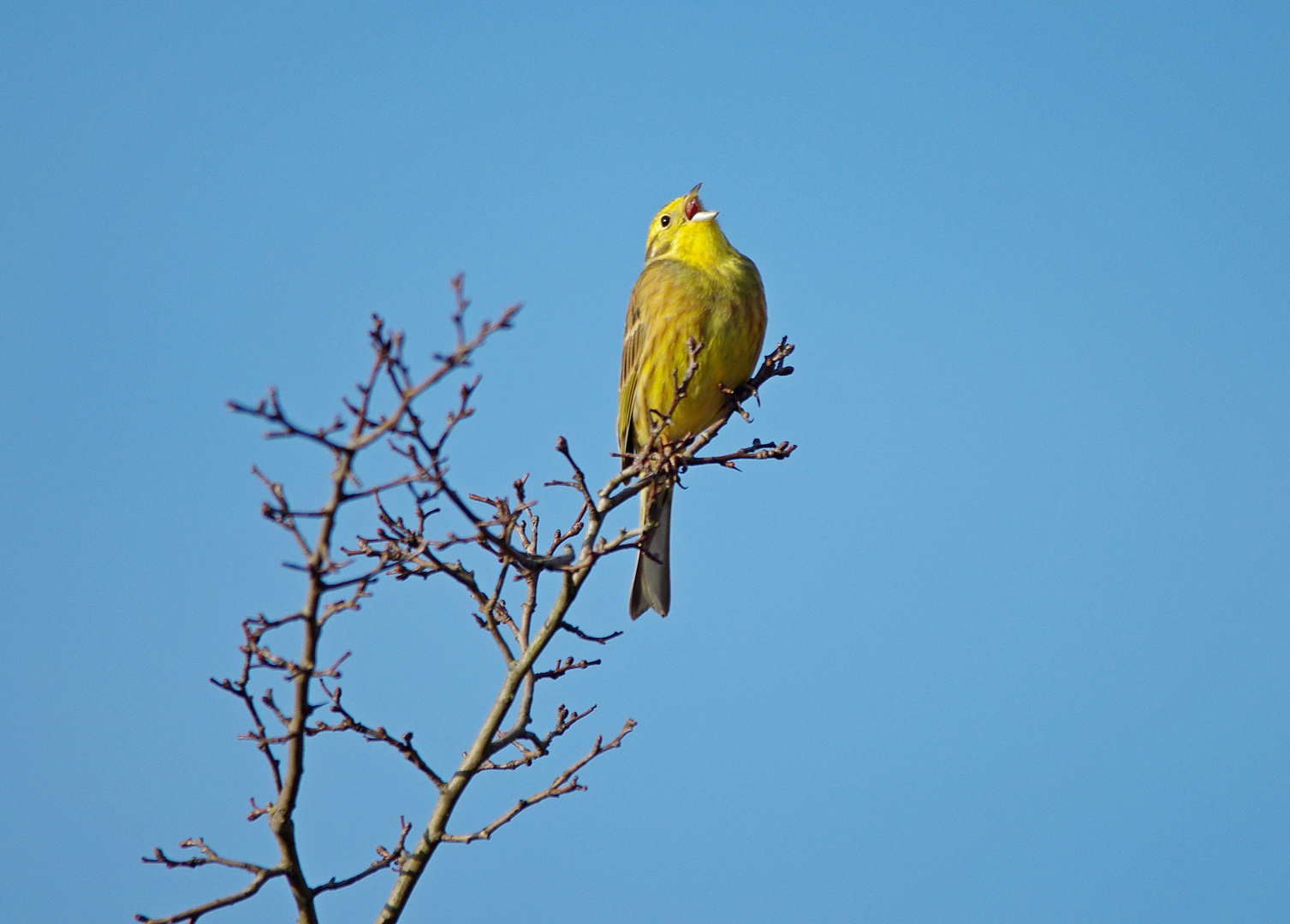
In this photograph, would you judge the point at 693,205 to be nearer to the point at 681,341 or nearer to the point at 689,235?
the point at 689,235

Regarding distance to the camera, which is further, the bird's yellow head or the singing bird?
the bird's yellow head

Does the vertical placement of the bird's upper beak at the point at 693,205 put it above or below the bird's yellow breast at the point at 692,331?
above

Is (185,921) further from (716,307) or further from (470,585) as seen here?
(716,307)

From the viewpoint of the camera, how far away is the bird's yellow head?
6.53m

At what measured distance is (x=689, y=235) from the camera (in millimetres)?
6688

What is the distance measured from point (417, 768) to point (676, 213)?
14.0ft

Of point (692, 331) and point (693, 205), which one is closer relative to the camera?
point (692, 331)

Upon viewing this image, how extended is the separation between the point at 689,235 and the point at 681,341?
36.2 inches

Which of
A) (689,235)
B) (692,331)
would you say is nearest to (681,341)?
(692,331)

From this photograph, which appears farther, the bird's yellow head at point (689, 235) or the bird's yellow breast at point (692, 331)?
the bird's yellow head at point (689, 235)

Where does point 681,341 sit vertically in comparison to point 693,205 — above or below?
below

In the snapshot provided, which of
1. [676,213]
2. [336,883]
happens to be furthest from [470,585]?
[676,213]

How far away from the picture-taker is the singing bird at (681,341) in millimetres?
5938

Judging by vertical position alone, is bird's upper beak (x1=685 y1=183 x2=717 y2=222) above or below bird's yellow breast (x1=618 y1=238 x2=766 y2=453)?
above
